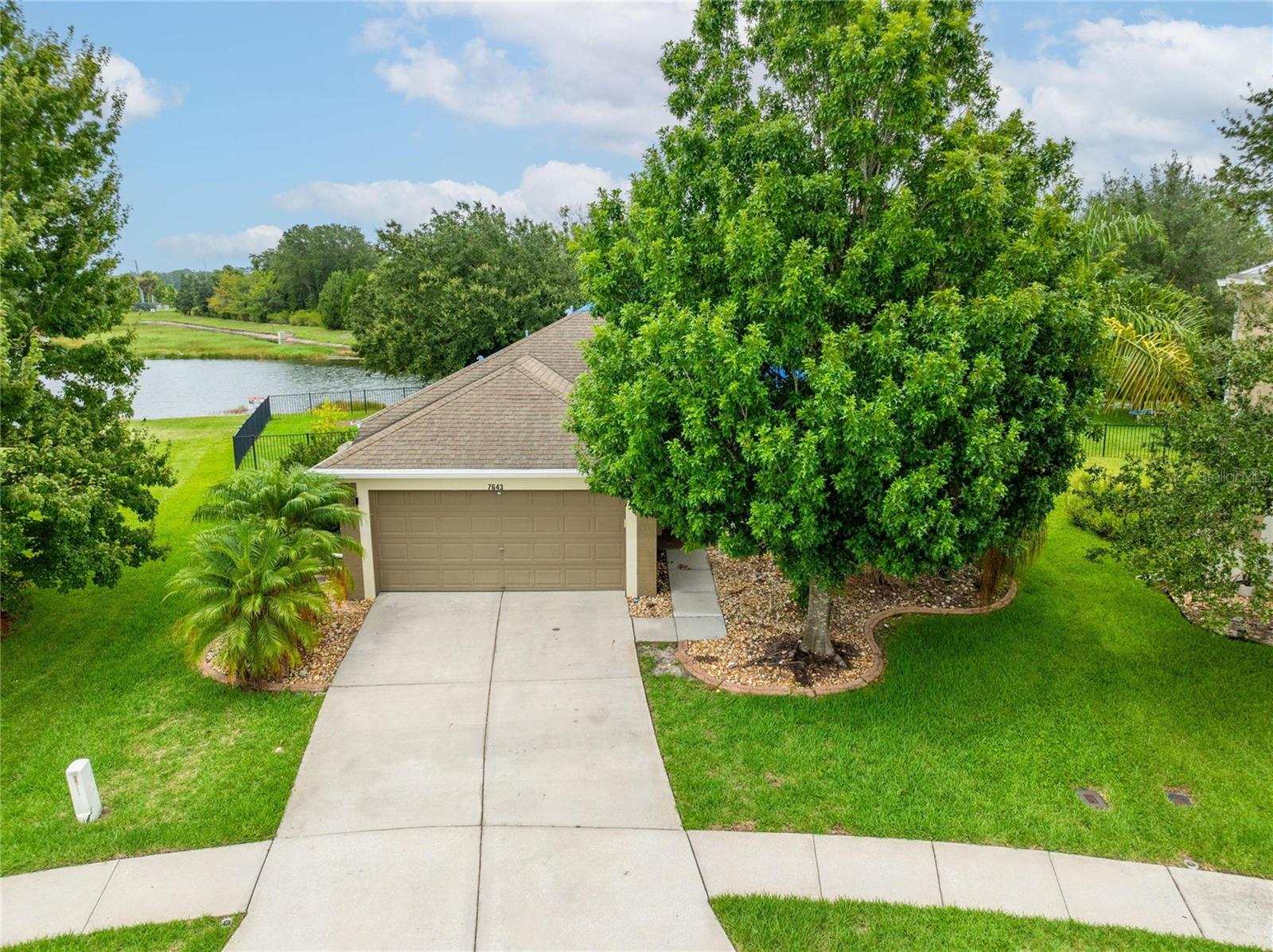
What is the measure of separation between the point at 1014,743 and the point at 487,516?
792cm

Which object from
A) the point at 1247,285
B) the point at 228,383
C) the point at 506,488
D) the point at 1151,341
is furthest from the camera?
the point at 228,383

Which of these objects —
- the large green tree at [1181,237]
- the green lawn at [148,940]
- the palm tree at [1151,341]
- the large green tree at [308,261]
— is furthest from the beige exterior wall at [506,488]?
the large green tree at [308,261]

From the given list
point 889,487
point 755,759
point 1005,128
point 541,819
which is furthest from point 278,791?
point 1005,128

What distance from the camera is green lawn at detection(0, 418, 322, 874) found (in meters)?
6.94

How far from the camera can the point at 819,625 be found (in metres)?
10.1

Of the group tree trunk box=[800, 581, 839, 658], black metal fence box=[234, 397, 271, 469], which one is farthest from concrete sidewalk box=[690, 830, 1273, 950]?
black metal fence box=[234, 397, 271, 469]

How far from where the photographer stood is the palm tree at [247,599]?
9055mm

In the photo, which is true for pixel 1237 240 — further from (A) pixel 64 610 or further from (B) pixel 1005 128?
(A) pixel 64 610

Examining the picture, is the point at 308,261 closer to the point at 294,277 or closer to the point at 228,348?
the point at 294,277

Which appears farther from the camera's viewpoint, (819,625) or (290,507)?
(290,507)

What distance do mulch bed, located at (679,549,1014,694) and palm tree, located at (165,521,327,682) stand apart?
16.6ft

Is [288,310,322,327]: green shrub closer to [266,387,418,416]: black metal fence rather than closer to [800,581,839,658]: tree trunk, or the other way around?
[266,387,418,416]: black metal fence

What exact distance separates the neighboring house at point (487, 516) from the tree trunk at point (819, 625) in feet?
9.47

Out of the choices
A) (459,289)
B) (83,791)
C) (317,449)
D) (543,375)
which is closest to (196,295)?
(459,289)
